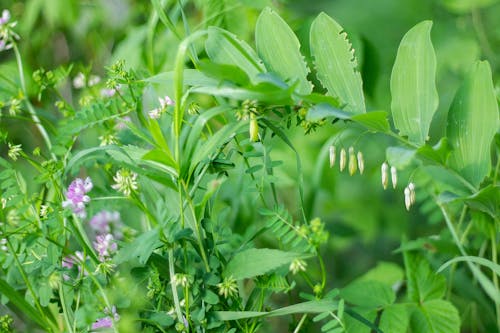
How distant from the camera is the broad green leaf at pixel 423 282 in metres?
0.88

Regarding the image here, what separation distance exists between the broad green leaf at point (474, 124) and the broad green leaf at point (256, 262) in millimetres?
190

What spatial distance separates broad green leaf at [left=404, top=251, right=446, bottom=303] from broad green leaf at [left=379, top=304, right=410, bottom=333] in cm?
6

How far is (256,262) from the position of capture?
2.24ft

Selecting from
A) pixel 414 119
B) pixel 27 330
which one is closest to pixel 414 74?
pixel 414 119

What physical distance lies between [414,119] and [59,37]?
5.71ft

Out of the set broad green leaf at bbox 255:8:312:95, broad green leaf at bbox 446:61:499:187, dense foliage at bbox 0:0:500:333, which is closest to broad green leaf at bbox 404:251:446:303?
dense foliage at bbox 0:0:500:333

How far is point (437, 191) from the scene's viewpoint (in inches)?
39.4

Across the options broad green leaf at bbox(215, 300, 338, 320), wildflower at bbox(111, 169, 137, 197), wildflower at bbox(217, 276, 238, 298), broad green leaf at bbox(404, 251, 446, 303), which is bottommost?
broad green leaf at bbox(404, 251, 446, 303)

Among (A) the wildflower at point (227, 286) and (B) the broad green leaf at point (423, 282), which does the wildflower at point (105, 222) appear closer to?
(A) the wildflower at point (227, 286)

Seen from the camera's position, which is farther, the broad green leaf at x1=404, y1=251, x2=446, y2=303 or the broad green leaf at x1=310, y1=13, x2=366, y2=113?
the broad green leaf at x1=404, y1=251, x2=446, y2=303

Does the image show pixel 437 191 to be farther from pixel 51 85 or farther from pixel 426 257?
pixel 51 85

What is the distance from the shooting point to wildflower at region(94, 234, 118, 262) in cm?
73

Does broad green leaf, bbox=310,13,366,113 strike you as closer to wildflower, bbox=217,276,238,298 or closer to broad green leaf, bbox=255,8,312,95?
broad green leaf, bbox=255,8,312,95

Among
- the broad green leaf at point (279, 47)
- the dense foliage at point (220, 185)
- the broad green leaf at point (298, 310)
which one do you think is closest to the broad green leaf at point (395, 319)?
the dense foliage at point (220, 185)
